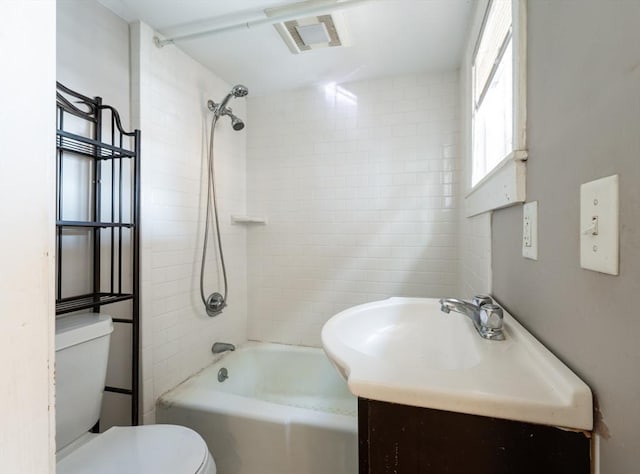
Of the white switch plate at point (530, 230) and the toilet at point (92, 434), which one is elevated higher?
the white switch plate at point (530, 230)

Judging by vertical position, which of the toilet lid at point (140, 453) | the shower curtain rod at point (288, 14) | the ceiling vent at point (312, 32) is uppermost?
the ceiling vent at point (312, 32)

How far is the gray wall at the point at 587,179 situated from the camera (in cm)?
38

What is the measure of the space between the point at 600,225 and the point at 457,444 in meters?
0.40

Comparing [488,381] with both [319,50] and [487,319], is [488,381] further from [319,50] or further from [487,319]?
[319,50]

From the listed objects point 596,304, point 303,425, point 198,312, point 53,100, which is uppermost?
point 53,100

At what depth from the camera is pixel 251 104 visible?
7.77ft

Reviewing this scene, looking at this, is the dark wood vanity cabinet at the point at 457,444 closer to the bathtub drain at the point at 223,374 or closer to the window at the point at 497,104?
the window at the point at 497,104

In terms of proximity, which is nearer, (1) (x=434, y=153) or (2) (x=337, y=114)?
(1) (x=434, y=153)

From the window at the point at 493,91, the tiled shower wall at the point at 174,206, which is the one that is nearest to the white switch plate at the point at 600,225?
the window at the point at 493,91

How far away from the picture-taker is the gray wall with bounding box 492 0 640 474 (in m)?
0.38

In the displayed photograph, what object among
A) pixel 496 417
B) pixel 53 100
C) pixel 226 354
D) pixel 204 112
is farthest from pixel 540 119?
pixel 226 354

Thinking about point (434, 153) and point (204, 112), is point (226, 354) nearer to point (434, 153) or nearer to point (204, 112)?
point (204, 112)

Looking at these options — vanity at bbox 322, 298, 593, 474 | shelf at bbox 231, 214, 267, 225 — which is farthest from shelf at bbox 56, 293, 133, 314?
vanity at bbox 322, 298, 593, 474

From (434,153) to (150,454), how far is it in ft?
Answer: 7.03
